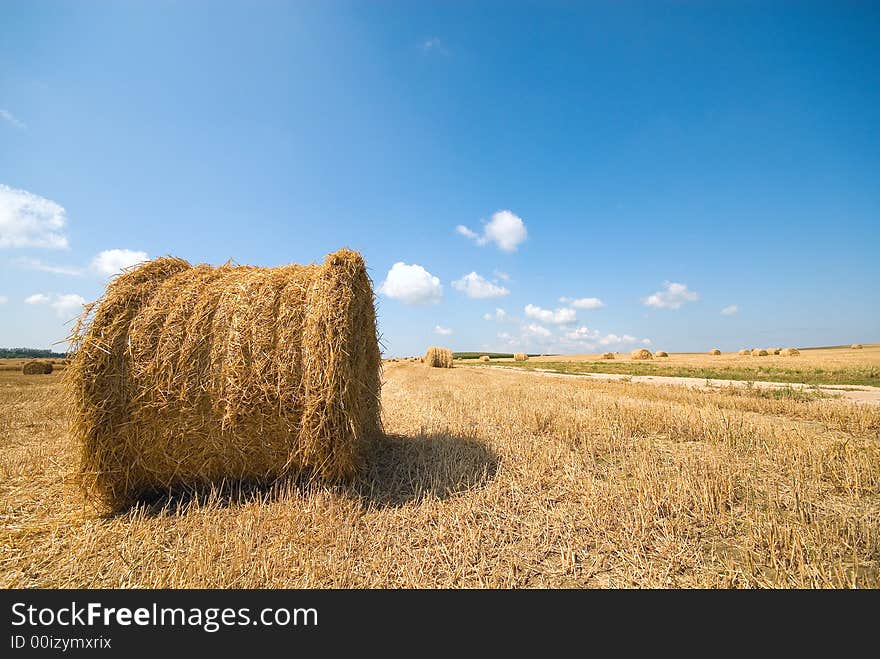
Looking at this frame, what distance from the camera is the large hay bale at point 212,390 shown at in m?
3.76

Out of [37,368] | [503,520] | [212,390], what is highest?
Result: [212,390]

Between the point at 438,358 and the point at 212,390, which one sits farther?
the point at 438,358

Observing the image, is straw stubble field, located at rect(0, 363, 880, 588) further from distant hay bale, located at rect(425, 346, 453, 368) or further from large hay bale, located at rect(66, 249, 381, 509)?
distant hay bale, located at rect(425, 346, 453, 368)

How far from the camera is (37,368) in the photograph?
896 inches

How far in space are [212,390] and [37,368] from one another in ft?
97.5

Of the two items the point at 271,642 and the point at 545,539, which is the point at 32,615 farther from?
the point at 545,539

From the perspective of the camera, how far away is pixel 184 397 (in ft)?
12.5

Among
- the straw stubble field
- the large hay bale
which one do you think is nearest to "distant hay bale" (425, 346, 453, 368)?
the straw stubble field

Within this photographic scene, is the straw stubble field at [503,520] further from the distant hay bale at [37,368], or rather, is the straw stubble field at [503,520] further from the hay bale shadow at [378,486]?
the distant hay bale at [37,368]

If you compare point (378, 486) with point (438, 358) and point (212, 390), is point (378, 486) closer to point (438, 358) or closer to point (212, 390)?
point (212, 390)

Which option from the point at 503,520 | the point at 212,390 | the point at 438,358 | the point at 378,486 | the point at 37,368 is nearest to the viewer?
the point at 503,520

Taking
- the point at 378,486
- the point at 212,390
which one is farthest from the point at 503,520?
the point at 212,390

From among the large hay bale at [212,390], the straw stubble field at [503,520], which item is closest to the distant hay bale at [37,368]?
the straw stubble field at [503,520]

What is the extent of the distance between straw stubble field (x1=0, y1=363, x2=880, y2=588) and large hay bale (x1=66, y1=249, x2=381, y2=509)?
14.0 inches
